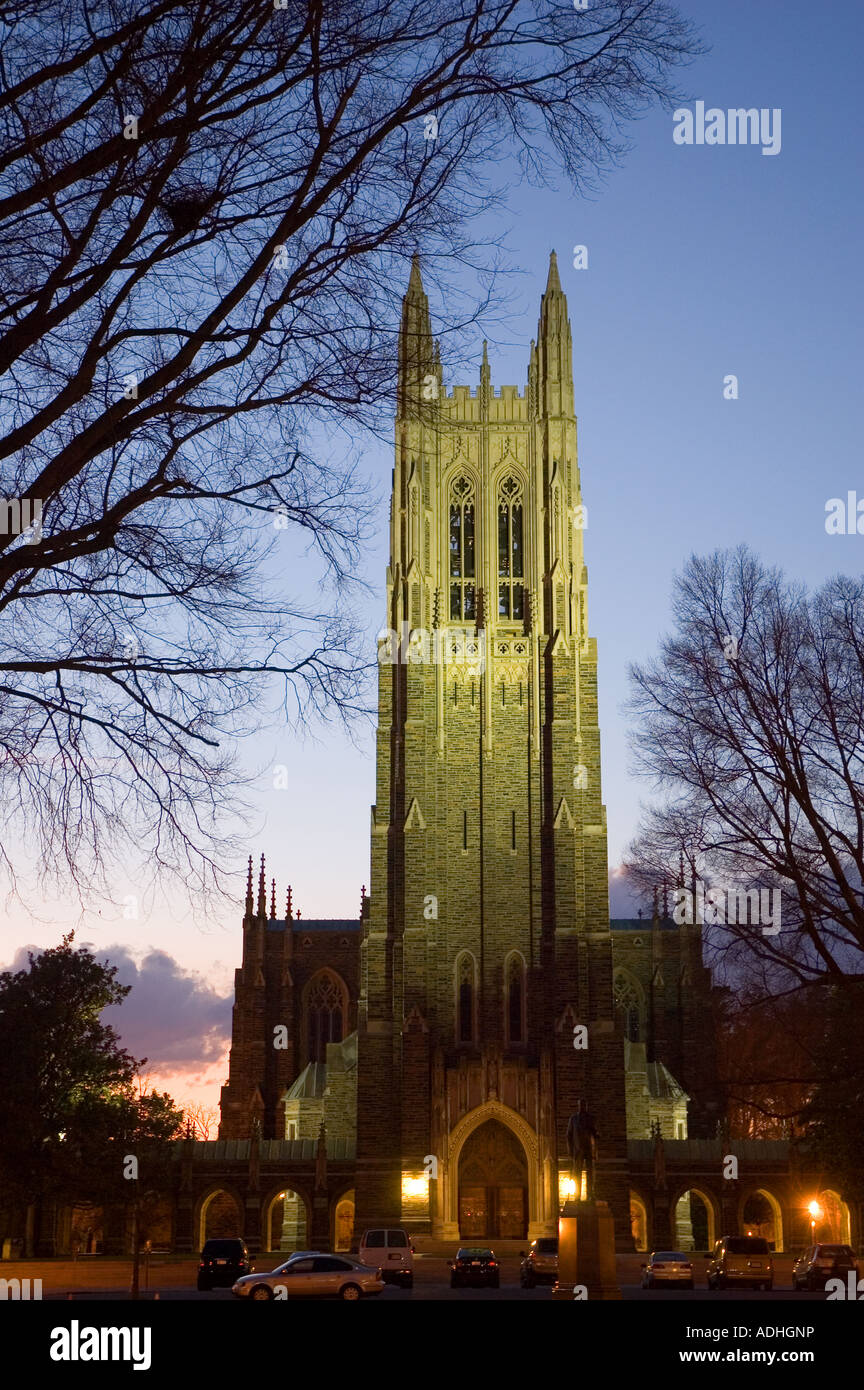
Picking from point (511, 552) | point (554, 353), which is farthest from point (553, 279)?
point (511, 552)

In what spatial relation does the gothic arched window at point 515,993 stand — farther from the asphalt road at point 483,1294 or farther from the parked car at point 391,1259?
the parked car at point 391,1259

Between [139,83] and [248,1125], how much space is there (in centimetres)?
5996

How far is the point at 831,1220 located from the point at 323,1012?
24047 mm

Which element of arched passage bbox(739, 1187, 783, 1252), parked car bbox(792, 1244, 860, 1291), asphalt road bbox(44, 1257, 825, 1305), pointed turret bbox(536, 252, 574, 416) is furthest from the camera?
pointed turret bbox(536, 252, 574, 416)

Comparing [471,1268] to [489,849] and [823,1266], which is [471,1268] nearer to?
[823,1266]

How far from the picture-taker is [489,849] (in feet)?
180

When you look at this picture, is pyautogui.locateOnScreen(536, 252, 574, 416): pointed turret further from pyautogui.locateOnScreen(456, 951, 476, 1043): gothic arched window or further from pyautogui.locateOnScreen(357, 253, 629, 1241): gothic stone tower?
pyautogui.locateOnScreen(456, 951, 476, 1043): gothic arched window

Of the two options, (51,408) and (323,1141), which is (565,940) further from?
(51,408)

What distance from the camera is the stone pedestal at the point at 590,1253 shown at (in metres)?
23.0

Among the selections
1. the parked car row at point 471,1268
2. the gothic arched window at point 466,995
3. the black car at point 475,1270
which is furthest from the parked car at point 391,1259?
the gothic arched window at point 466,995

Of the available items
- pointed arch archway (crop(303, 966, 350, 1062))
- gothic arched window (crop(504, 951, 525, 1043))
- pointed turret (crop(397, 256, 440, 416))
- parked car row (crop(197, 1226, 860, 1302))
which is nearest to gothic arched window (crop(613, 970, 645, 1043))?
pointed arch archway (crop(303, 966, 350, 1062))

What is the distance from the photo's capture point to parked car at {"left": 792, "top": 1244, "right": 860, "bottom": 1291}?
97.3 feet

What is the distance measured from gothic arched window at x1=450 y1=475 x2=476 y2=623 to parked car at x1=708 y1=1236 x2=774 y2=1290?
2991 cm
